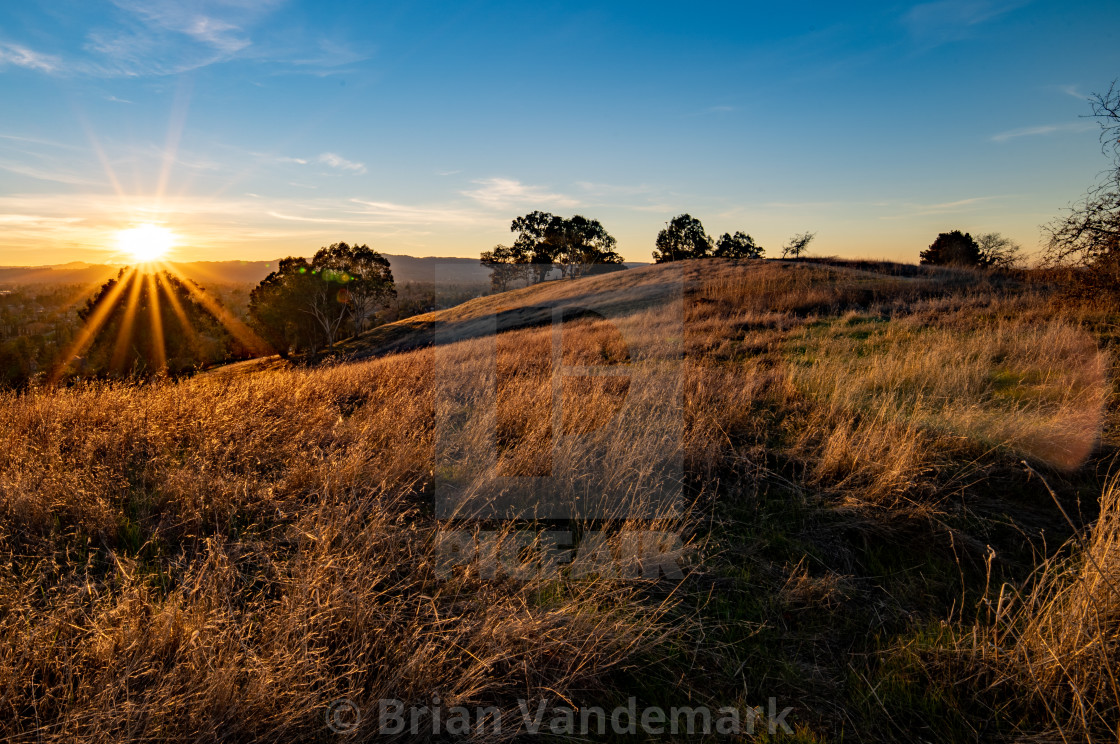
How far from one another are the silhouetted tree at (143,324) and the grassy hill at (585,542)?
39288 millimetres

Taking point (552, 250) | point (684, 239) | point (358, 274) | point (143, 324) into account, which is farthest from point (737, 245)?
point (143, 324)

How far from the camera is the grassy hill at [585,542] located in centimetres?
196

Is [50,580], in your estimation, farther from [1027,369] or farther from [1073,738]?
[1027,369]

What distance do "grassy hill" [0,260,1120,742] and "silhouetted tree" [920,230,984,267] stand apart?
4598cm

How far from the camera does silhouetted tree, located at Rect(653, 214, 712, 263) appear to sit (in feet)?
217

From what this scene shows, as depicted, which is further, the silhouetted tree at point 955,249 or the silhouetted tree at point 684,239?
the silhouetted tree at point 684,239

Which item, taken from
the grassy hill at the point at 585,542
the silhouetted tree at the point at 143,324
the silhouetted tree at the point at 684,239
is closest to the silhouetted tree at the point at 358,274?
the silhouetted tree at the point at 143,324

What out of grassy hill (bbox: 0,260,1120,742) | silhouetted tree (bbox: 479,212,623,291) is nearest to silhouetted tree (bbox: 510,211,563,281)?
silhouetted tree (bbox: 479,212,623,291)

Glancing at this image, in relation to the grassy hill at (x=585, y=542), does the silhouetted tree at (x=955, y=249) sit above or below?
above

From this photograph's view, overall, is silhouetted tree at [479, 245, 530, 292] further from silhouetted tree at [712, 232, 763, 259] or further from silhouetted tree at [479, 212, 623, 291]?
silhouetted tree at [712, 232, 763, 259]

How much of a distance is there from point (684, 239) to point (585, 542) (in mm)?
68560

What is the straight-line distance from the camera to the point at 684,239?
2613 inches

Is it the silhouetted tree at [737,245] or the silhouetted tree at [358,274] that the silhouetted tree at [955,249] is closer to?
the silhouetted tree at [737,245]

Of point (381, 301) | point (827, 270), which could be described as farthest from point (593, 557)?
point (381, 301)
